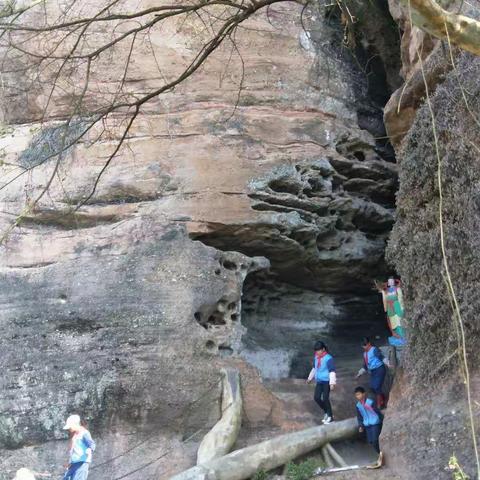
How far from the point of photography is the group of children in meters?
7.08

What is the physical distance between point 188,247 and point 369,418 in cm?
257

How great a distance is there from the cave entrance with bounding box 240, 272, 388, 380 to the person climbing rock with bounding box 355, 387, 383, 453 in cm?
149

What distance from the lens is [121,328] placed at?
25.0 ft

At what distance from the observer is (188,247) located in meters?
8.05

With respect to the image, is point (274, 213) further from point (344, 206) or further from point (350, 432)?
point (350, 432)

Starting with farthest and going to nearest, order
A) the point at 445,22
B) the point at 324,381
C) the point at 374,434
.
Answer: the point at 324,381
the point at 374,434
the point at 445,22

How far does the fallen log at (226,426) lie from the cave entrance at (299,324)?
4.49ft

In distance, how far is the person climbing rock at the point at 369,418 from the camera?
7.03 meters

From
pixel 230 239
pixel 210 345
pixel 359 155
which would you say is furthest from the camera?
pixel 359 155

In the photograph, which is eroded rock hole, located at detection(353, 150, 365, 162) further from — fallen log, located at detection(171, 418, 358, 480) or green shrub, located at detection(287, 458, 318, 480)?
green shrub, located at detection(287, 458, 318, 480)

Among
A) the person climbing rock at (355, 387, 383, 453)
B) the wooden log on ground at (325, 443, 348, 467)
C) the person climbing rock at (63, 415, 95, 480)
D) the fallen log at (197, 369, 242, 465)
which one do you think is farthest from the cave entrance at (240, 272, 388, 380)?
the person climbing rock at (63, 415, 95, 480)

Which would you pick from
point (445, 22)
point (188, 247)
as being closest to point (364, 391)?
point (188, 247)

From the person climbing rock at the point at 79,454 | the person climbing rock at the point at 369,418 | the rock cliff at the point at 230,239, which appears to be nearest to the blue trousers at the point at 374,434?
the person climbing rock at the point at 369,418

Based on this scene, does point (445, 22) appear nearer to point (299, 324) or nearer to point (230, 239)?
point (230, 239)
